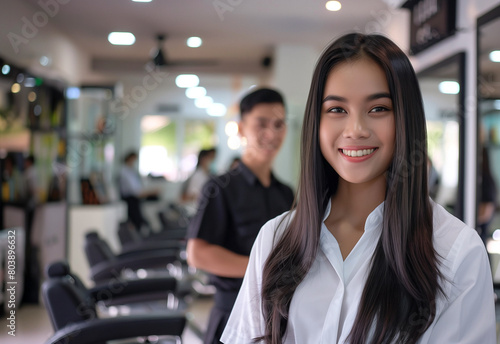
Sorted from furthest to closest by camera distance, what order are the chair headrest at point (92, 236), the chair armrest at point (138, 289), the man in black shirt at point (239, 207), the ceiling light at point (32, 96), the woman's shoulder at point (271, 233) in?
1. the ceiling light at point (32, 96)
2. the chair headrest at point (92, 236)
3. the chair armrest at point (138, 289)
4. the man in black shirt at point (239, 207)
5. the woman's shoulder at point (271, 233)

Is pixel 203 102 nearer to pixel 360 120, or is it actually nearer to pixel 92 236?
pixel 92 236

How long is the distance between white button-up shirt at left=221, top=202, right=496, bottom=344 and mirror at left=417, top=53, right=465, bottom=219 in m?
2.34

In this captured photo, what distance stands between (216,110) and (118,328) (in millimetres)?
11949

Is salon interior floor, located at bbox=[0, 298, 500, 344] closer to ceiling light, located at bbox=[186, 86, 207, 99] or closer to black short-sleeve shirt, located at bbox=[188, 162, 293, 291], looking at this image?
black short-sleeve shirt, located at bbox=[188, 162, 293, 291]

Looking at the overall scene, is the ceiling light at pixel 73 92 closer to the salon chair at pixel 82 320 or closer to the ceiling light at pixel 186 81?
the ceiling light at pixel 186 81

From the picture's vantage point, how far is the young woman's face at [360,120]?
1.09 metres

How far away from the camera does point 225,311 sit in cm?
212

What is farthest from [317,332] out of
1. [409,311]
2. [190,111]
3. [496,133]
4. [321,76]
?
[190,111]

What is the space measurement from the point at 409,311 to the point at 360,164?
274mm

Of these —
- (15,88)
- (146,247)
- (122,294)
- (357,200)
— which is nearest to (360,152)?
(357,200)

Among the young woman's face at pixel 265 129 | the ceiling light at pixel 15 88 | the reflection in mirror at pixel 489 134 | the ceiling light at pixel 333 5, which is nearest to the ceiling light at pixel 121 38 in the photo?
the ceiling light at pixel 15 88

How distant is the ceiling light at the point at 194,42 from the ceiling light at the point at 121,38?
0.68 m

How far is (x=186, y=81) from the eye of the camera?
11102mm

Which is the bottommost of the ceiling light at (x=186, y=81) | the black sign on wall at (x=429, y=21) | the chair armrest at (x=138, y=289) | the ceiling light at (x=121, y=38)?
the chair armrest at (x=138, y=289)
